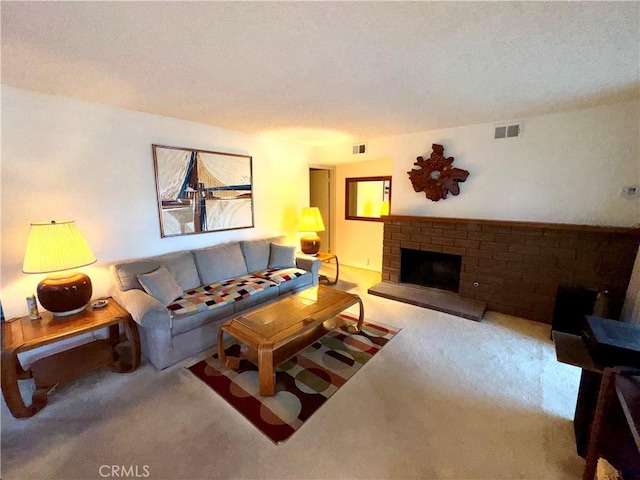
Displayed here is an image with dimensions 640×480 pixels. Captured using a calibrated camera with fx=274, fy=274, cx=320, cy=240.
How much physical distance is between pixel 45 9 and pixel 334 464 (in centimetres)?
263

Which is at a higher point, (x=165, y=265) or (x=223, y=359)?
(x=165, y=265)

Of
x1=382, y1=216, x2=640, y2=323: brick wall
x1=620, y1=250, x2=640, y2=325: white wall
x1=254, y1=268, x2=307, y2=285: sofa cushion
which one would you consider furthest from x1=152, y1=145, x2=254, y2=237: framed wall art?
x1=620, y1=250, x2=640, y2=325: white wall

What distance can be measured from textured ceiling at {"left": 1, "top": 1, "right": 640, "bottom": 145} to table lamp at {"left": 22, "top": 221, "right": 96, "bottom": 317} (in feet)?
3.65

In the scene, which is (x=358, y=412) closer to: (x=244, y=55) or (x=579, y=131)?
(x=244, y=55)

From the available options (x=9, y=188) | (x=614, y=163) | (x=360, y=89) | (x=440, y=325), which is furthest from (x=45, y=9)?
(x=614, y=163)

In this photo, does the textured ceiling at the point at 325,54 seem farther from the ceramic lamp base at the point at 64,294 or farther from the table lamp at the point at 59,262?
the ceramic lamp base at the point at 64,294

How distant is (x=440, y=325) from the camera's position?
9.96ft

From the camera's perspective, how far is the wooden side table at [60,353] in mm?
1746

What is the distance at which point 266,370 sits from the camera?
6.32ft

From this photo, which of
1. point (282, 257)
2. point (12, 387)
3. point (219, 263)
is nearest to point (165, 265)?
point (219, 263)

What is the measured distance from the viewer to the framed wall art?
3.04 metres

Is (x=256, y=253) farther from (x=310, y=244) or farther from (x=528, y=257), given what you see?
(x=528, y=257)

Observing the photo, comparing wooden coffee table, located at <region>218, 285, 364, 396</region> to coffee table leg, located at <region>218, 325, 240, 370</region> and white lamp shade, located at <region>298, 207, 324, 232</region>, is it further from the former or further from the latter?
white lamp shade, located at <region>298, 207, 324, 232</region>

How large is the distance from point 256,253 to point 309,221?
42.8 inches
